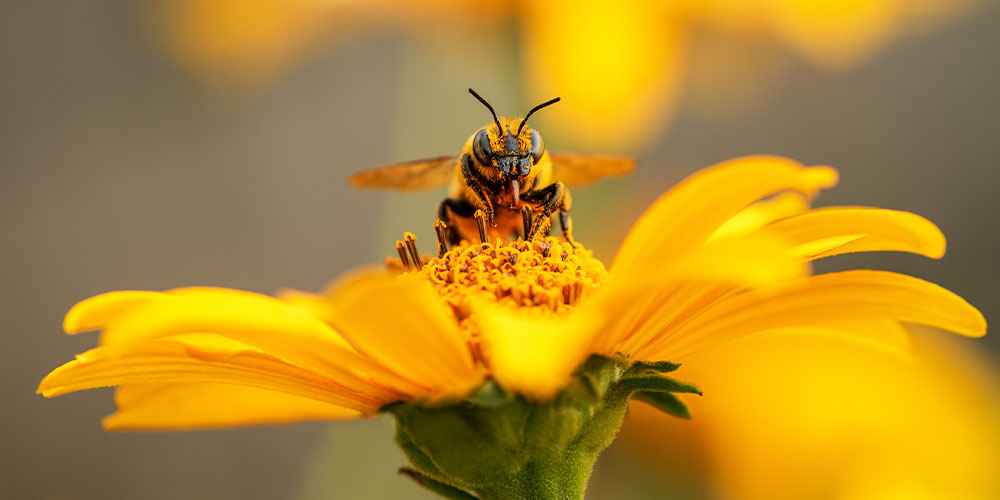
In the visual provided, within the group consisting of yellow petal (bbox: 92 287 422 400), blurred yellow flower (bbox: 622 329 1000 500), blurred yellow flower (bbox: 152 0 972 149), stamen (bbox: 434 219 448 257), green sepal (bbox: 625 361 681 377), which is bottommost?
blurred yellow flower (bbox: 622 329 1000 500)

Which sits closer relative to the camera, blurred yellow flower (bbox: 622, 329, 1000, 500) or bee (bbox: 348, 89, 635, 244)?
bee (bbox: 348, 89, 635, 244)

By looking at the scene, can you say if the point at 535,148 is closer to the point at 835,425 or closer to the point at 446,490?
the point at 446,490

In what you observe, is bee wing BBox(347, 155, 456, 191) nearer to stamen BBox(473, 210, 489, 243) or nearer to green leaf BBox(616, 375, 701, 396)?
stamen BBox(473, 210, 489, 243)

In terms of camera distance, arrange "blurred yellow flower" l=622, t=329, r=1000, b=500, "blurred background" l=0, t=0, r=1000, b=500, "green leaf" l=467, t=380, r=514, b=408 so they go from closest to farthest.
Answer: "green leaf" l=467, t=380, r=514, b=408 → "blurred yellow flower" l=622, t=329, r=1000, b=500 → "blurred background" l=0, t=0, r=1000, b=500

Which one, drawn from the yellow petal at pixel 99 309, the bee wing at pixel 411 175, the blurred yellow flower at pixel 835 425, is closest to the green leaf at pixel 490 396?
the yellow petal at pixel 99 309

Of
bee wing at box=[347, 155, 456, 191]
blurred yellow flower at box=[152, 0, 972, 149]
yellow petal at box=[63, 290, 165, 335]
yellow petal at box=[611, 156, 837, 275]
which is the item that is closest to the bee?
bee wing at box=[347, 155, 456, 191]

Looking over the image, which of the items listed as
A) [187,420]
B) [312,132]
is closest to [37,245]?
[312,132]
